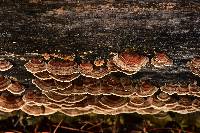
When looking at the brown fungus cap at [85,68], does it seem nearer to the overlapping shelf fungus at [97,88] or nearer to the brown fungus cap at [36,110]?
the overlapping shelf fungus at [97,88]

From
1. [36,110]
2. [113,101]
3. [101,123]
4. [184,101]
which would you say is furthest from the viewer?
[101,123]

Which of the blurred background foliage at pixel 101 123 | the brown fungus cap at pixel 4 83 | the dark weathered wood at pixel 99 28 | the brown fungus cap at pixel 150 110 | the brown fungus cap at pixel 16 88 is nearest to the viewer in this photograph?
the dark weathered wood at pixel 99 28

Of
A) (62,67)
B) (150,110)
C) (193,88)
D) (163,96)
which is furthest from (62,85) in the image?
(193,88)

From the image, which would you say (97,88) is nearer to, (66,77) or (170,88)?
(66,77)

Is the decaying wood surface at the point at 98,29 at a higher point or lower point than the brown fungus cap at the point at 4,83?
higher

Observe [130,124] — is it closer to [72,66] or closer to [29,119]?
[29,119]

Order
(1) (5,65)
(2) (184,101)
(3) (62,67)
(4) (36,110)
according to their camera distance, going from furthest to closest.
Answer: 1. (4) (36,110)
2. (2) (184,101)
3. (1) (5,65)
4. (3) (62,67)

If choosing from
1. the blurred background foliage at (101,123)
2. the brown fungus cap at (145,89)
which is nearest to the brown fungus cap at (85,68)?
the brown fungus cap at (145,89)

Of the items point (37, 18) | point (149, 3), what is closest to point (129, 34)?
point (149, 3)
